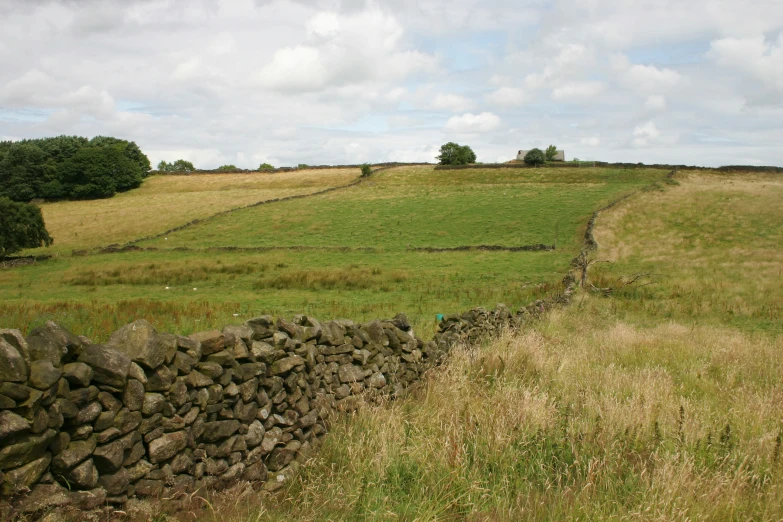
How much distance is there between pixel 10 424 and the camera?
404 cm

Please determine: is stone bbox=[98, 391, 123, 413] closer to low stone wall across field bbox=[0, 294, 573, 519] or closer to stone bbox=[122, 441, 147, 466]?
low stone wall across field bbox=[0, 294, 573, 519]

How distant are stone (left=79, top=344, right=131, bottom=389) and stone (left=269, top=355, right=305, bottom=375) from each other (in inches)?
77.9

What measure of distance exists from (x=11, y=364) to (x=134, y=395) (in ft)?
3.49

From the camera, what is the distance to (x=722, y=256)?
3375 cm

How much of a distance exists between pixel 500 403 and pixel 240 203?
61655 mm

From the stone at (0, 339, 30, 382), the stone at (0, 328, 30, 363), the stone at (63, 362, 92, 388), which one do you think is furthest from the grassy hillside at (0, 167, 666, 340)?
the stone at (0, 339, 30, 382)

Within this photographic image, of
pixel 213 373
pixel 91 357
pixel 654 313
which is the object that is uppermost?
pixel 91 357

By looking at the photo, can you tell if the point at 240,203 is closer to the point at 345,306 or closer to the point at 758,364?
the point at 345,306

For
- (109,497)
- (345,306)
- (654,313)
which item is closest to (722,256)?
(654,313)

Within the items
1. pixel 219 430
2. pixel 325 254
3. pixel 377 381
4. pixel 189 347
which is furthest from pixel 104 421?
pixel 325 254

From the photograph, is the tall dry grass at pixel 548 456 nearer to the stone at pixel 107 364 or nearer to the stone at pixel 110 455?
the stone at pixel 110 455

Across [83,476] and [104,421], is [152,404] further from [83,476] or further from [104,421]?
[83,476]

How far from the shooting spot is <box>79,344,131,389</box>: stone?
468 cm

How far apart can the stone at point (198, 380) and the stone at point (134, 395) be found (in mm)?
565
